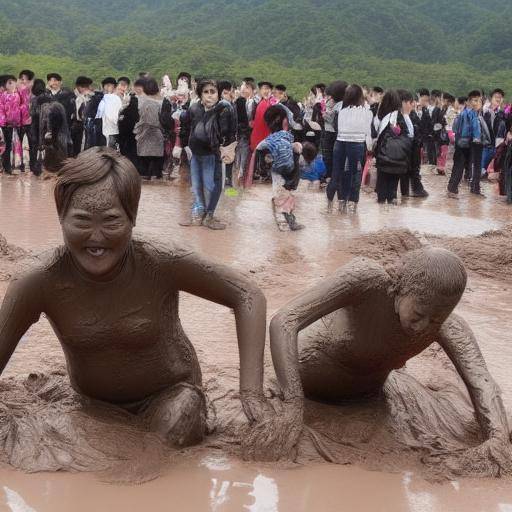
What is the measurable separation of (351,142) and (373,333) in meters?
7.43

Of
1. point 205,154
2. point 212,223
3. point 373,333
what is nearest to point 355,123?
point 205,154

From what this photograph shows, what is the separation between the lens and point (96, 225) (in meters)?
3.30

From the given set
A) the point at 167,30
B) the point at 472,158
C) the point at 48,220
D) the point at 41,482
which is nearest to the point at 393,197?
the point at 472,158

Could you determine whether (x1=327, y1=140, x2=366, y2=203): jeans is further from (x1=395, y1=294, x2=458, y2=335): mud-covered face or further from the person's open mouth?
the person's open mouth

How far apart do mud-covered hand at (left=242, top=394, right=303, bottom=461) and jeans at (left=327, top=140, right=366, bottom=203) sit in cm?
781

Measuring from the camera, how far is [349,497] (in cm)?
339

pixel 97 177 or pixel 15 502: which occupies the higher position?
pixel 97 177

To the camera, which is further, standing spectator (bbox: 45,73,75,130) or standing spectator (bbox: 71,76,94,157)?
standing spectator (bbox: 71,76,94,157)

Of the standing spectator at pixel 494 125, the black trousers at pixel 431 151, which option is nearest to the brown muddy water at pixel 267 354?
A: the standing spectator at pixel 494 125

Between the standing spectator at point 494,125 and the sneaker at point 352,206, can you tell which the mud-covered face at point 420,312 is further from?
the standing spectator at point 494,125

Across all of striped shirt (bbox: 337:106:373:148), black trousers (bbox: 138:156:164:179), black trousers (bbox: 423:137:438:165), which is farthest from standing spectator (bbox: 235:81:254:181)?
black trousers (bbox: 423:137:438:165)

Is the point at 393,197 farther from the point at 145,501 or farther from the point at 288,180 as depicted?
the point at 145,501

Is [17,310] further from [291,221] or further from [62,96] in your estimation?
[62,96]

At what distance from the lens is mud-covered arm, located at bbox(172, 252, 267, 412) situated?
11.8 ft
